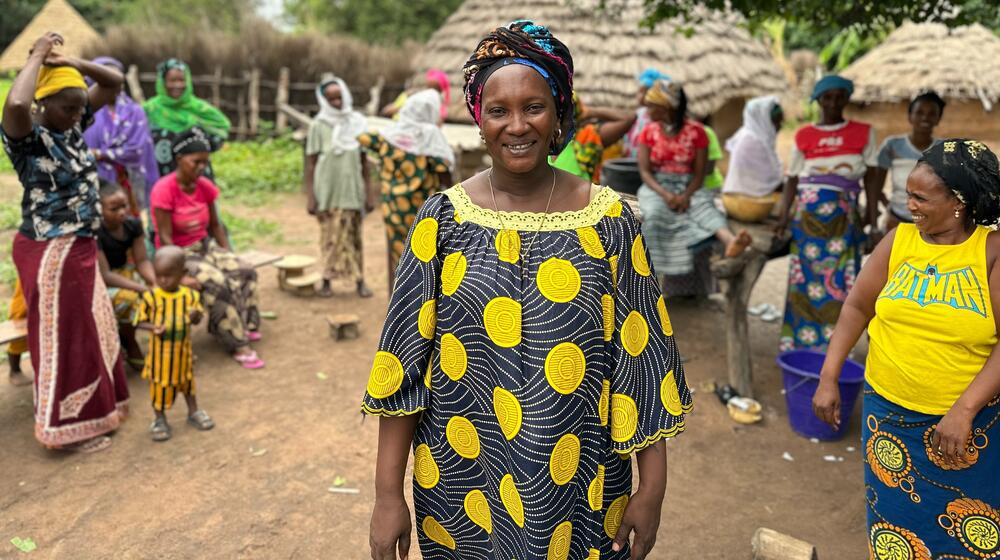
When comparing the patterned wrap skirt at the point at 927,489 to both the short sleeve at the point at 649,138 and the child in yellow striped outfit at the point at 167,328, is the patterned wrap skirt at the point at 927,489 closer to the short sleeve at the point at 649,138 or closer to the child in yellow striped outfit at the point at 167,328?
the short sleeve at the point at 649,138

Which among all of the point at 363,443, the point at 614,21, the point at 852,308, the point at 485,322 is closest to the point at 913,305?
the point at 852,308

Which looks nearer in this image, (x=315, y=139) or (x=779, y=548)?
(x=779, y=548)

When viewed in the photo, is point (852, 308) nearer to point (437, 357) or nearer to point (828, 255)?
point (437, 357)

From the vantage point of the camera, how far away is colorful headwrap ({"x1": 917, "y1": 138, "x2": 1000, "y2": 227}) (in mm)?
2262

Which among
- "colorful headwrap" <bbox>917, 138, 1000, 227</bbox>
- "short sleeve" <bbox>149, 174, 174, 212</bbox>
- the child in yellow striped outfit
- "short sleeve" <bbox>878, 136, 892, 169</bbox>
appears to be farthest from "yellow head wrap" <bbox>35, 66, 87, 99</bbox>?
"short sleeve" <bbox>878, 136, 892, 169</bbox>

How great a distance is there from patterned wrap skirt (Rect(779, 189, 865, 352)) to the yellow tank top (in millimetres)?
2826

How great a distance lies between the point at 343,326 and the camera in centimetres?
603

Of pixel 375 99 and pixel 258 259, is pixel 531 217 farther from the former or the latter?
pixel 375 99

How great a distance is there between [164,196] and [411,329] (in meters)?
4.11

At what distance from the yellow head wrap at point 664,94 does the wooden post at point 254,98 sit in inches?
449

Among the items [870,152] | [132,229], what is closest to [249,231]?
[132,229]

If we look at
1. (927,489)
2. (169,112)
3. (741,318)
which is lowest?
(741,318)

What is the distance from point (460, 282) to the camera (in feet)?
5.49

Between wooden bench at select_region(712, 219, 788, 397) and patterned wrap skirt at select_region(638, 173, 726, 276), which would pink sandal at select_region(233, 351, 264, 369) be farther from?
wooden bench at select_region(712, 219, 788, 397)
